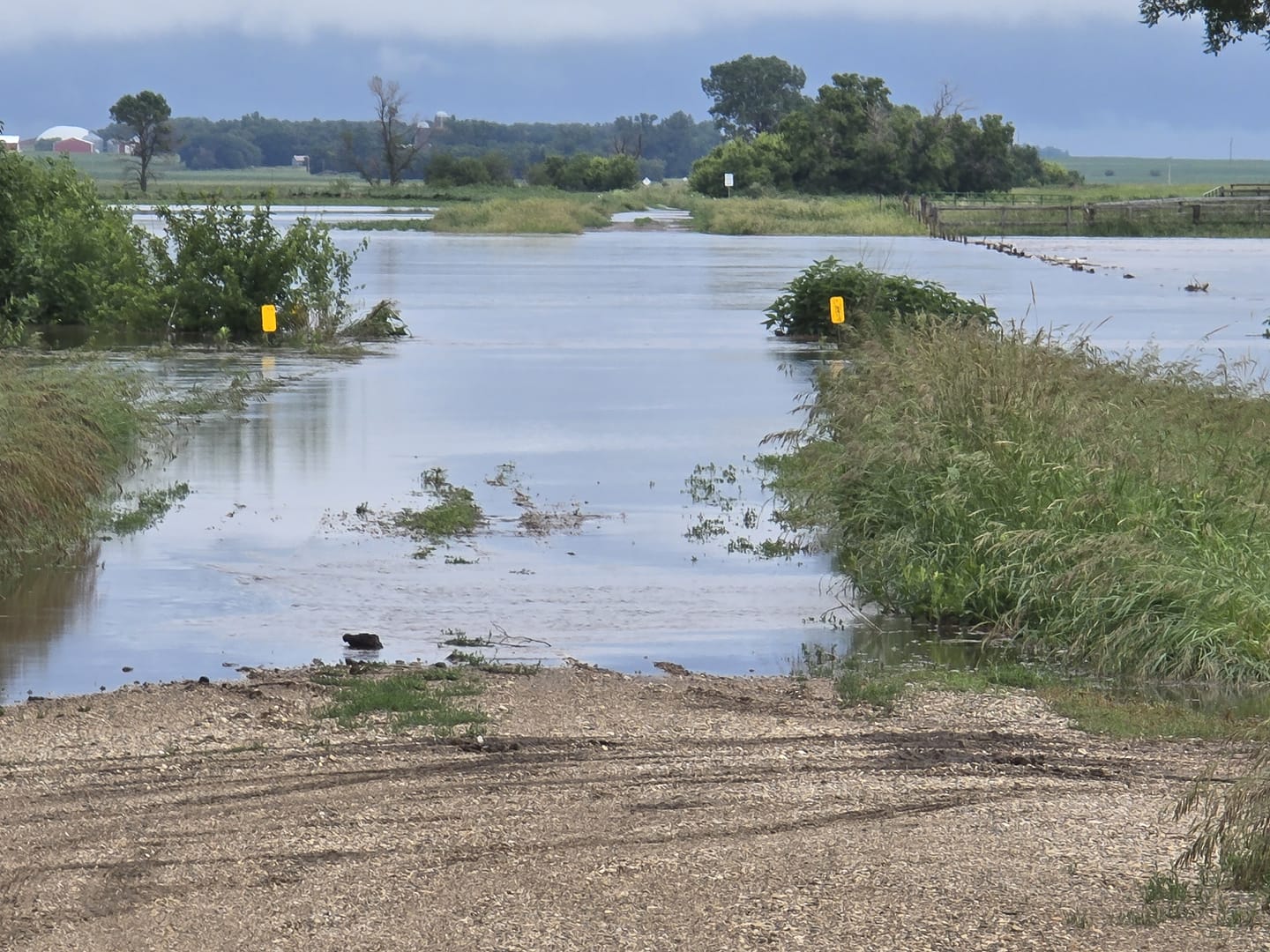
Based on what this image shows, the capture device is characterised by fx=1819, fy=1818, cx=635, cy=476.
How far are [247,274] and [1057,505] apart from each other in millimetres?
19902

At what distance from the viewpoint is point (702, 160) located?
120 m

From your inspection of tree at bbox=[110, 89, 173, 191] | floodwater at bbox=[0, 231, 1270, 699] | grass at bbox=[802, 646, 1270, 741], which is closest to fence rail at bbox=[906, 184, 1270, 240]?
floodwater at bbox=[0, 231, 1270, 699]

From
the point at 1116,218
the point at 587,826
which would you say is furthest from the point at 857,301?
the point at 1116,218

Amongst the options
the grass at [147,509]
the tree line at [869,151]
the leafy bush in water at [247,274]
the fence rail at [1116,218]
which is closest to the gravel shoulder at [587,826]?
the grass at [147,509]

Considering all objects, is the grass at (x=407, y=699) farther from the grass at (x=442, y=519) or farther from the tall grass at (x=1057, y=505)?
the grass at (x=442, y=519)

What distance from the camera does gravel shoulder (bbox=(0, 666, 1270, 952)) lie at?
204 inches

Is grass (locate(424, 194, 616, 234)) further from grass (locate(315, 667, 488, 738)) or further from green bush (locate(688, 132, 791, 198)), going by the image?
grass (locate(315, 667, 488, 738))

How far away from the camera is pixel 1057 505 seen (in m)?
10.6

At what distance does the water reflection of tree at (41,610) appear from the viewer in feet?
30.8

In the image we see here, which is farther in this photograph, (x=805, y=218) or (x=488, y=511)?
(x=805, y=218)

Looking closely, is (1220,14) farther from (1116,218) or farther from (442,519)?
(1116,218)

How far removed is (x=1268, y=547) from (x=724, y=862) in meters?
5.40

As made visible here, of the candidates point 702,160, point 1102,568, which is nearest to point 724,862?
point 1102,568

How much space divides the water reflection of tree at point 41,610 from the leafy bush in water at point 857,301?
9.84 metres
